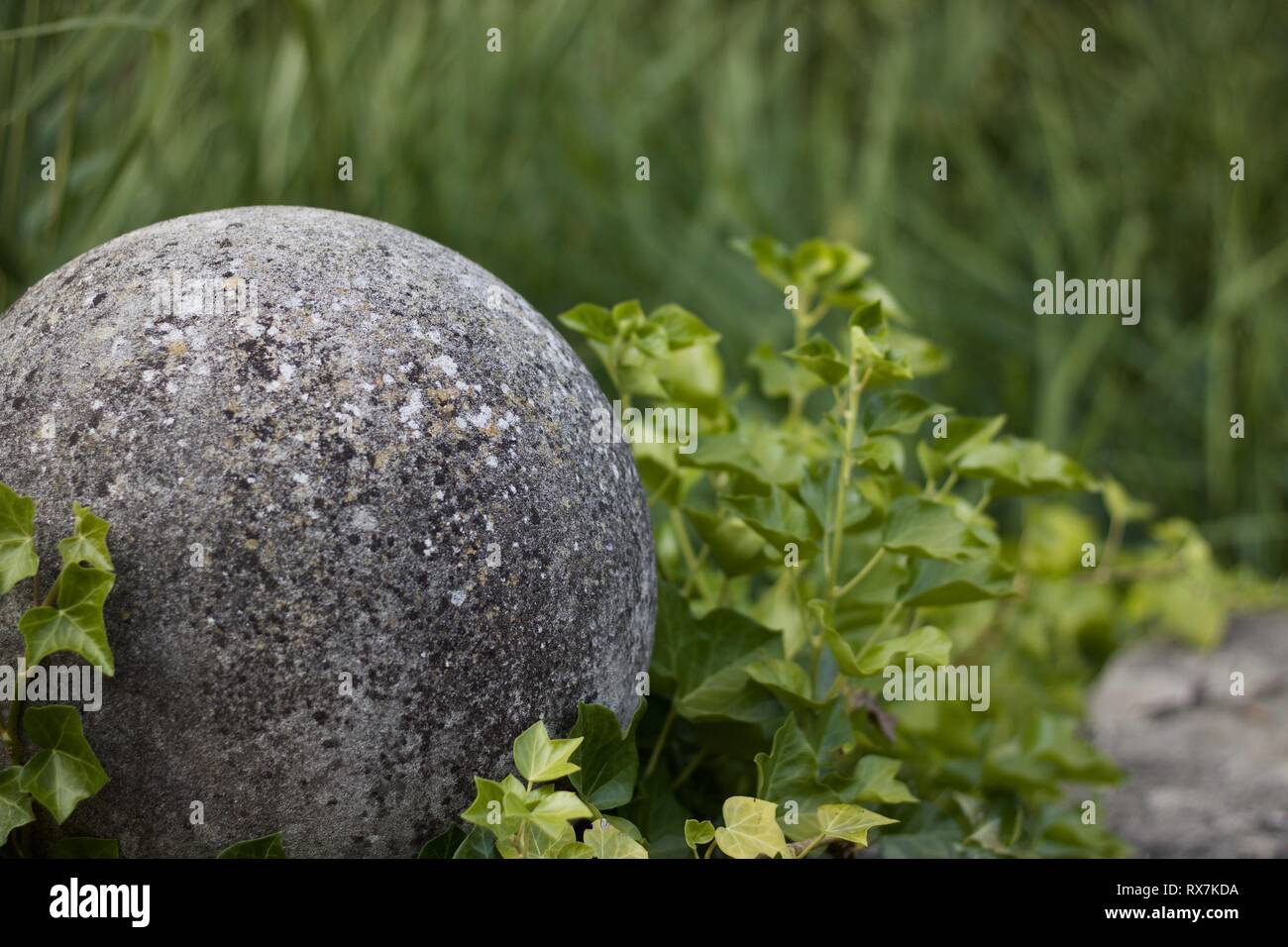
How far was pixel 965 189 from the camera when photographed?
4.80 m

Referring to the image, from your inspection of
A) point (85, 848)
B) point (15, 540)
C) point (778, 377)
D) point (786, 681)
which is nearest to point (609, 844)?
point (786, 681)

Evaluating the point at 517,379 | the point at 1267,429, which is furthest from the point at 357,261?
the point at 1267,429

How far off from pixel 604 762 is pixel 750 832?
0.64 feet

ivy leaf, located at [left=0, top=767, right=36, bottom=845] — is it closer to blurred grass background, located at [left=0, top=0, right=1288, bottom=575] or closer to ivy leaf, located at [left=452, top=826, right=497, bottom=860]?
ivy leaf, located at [left=452, top=826, right=497, bottom=860]

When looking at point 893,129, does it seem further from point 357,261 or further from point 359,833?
point 359,833

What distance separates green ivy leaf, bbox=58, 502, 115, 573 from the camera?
1.20 metres

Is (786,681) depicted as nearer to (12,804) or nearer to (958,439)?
(958,439)

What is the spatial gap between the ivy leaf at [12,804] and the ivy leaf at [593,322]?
Result: 927mm

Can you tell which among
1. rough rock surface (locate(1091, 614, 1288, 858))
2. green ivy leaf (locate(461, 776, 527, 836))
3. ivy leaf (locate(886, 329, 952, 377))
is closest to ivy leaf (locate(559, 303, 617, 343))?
ivy leaf (locate(886, 329, 952, 377))

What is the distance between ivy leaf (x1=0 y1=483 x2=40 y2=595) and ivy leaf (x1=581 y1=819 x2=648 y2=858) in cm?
65

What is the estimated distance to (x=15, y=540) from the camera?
1245 millimetres

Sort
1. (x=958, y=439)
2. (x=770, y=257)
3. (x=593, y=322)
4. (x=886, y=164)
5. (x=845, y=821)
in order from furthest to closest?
(x=886, y=164) < (x=770, y=257) < (x=958, y=439) < (x=593, y=322) < (x=845, y=821)

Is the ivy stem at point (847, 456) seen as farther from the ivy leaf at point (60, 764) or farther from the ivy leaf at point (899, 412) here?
the ivy leaf at point (60, 764)

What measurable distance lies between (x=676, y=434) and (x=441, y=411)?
538 mm
